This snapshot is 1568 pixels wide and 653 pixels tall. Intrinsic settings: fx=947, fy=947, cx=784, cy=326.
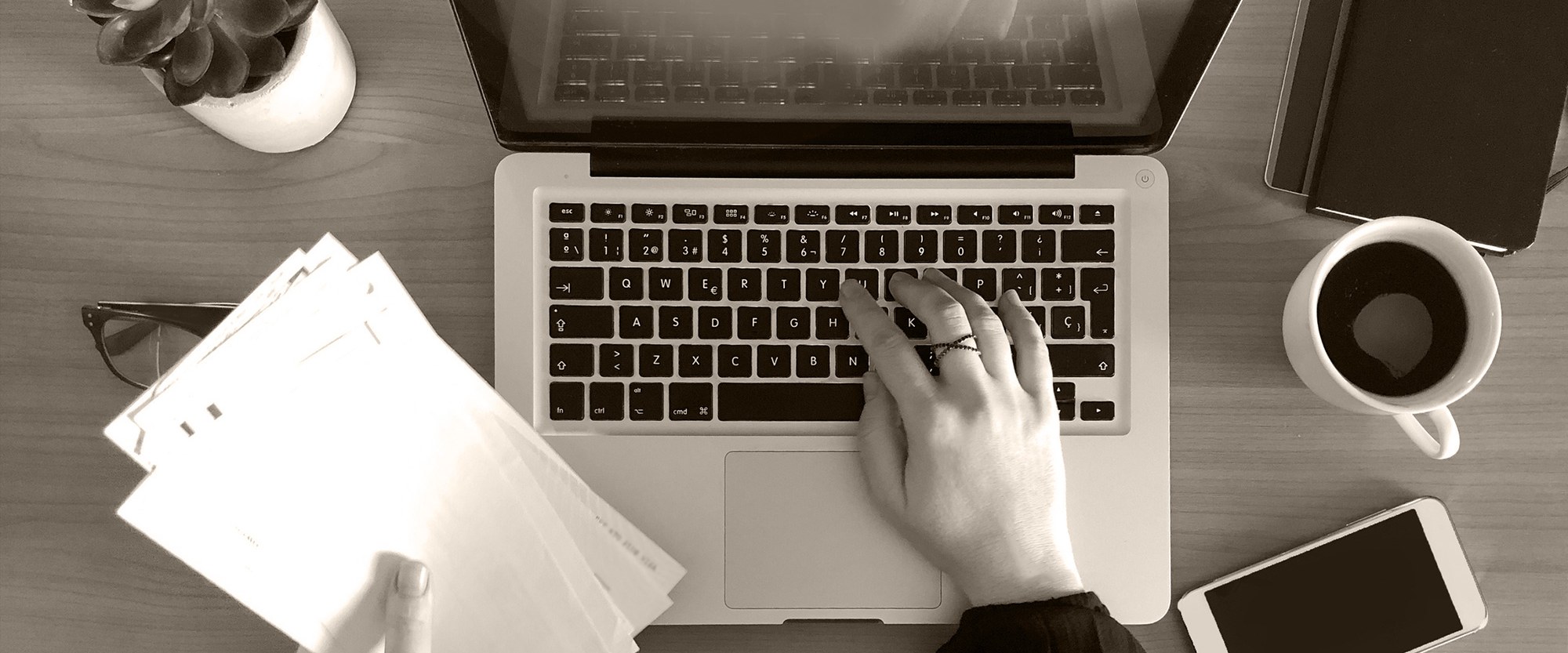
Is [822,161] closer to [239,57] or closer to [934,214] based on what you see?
→ [934,214]

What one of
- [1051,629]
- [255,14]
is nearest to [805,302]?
[1051,629]

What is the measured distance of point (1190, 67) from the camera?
0.59 metres

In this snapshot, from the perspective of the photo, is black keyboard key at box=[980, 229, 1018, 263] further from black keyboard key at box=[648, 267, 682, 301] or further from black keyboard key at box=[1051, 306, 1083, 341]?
black keyboard key at box=[648, 267, 682, 301]

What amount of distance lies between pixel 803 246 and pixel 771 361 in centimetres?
8

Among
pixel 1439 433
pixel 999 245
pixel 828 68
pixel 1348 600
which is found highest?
pixel 828 68

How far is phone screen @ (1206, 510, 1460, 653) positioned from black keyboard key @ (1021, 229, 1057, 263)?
0.25 meters

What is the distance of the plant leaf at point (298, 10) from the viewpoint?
1.78 feet

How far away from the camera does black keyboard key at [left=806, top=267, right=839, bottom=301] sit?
0.63 m

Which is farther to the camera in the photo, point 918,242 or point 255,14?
point 918,242

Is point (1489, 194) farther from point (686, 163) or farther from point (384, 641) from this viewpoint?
point (384, 641)

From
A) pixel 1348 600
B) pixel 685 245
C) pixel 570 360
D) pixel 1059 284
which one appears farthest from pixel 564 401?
pixel 1348 600

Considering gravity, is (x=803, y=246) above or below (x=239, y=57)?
below

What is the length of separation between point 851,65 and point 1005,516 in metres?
0.30

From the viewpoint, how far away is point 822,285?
2.07ft
